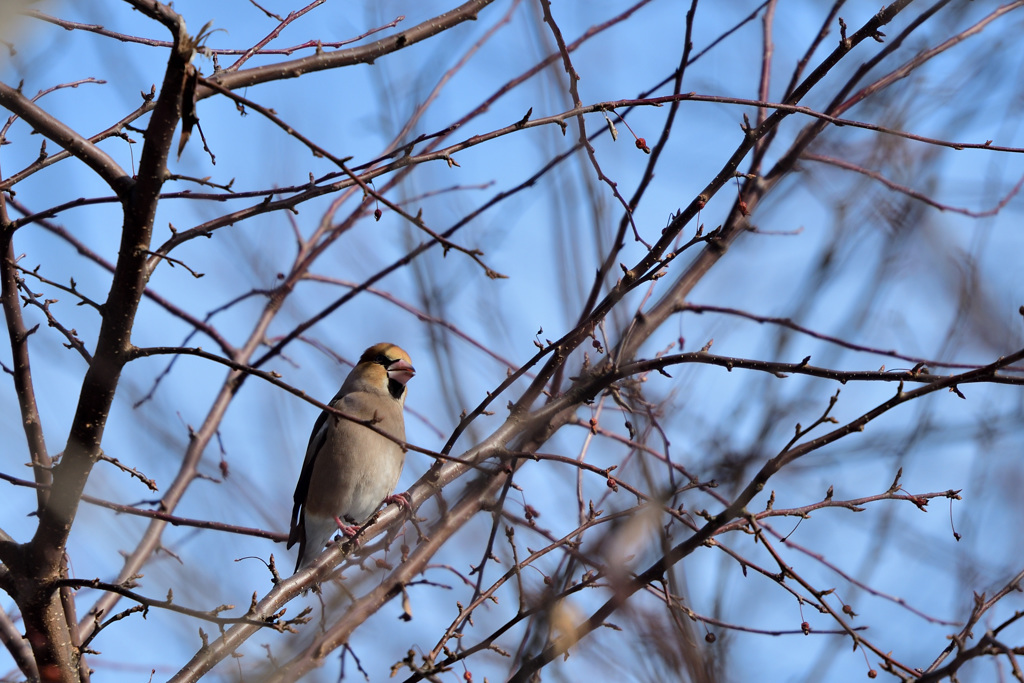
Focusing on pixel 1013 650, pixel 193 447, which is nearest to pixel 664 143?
pixel 1013 650

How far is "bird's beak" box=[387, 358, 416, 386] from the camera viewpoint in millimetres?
6199

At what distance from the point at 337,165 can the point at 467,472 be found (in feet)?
5.79

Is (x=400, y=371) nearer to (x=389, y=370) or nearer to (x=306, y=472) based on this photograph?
(x=389, y=370)

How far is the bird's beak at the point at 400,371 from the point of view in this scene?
244 inches

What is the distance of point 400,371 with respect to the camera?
245 inches

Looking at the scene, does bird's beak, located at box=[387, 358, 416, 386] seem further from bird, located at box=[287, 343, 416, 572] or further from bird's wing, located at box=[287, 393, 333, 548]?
bird's wing, located at box=[287, 393, 333, 548]

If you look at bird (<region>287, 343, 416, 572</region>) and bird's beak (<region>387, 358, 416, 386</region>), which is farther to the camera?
bird's beak (<region>387, 358, 416, 386</region>)

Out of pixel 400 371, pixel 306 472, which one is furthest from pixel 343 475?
pixel 400 371

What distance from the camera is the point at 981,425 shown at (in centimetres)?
267

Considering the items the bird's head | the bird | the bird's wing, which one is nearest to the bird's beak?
the bird's head

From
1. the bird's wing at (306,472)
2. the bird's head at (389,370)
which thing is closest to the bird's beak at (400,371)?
the bird's head at (389,370)

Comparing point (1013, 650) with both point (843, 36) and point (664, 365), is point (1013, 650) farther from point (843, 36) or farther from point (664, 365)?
point (843, 36)

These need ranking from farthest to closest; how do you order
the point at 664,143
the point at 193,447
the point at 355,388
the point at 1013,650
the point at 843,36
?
the point at 355,388 < the point at 193,447 < the point at 664,143 < the point at 843,36 < the point at 1013,650

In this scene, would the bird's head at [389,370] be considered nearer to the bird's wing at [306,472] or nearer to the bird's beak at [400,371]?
the bird's beak at [400,371]
